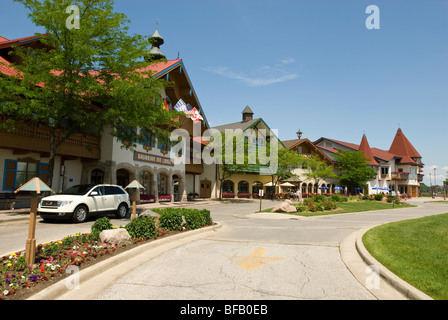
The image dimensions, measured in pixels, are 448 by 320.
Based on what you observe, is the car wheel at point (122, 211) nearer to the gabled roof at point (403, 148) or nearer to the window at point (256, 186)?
the window at point (256, 186)

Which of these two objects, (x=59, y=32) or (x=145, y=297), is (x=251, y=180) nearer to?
(x=59, y=32)

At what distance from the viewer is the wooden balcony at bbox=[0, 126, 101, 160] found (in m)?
16.0

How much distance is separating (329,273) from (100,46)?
1503cm

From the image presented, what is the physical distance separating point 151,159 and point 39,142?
10583 millimetres

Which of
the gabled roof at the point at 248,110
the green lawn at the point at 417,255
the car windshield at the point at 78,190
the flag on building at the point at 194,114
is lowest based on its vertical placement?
the green lawn at the point at 417,255

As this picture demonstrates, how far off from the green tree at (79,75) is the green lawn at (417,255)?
1238cm

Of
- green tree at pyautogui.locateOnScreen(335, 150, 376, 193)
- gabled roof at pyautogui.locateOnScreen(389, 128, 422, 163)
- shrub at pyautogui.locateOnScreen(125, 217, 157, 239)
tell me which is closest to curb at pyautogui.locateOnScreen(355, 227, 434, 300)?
shrub at pyautogui.locateOnScreen(125, 217, 157, 239)

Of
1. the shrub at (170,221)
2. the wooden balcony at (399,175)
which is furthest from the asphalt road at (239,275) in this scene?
the wooden balcony at (399,175)

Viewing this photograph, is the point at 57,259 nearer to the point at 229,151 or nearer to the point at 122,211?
the point at 122,211

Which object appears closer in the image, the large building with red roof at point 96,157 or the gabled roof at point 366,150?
the large building with red roof at point 96,157

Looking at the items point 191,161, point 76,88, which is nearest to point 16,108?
point 76,88

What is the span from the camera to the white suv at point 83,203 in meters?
12.9

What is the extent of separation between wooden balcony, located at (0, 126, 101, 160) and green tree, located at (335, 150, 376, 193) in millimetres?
46508

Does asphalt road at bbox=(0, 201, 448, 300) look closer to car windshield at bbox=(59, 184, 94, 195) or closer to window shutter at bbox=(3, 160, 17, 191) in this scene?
car windshield at bbox=(59, 184, 94, 195)
